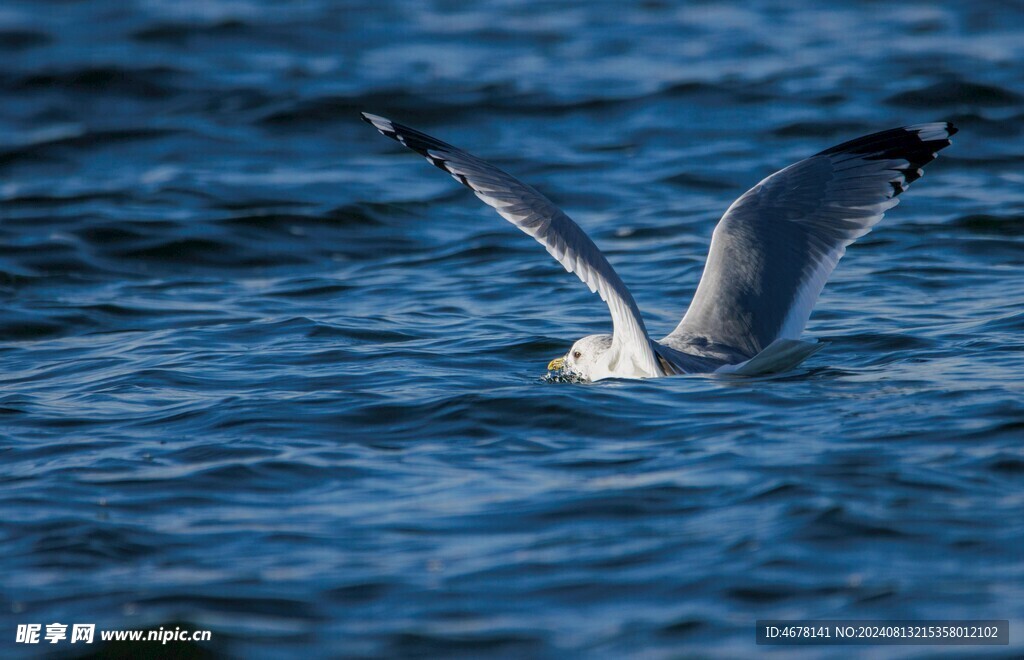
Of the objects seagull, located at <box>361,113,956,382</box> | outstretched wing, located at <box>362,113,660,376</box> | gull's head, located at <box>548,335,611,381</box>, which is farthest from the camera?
gull's head, located at <box>548,335,611,381</box>

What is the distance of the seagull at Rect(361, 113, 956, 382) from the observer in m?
6.06

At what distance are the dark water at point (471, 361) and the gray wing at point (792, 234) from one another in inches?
15.4

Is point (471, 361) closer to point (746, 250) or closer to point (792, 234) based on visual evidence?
point (746, 250)

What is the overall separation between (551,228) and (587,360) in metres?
0.95

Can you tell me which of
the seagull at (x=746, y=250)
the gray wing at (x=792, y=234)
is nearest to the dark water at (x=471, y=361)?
the seagull at (x=746, y=250)

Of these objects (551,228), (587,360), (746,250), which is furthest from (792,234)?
(551,228)

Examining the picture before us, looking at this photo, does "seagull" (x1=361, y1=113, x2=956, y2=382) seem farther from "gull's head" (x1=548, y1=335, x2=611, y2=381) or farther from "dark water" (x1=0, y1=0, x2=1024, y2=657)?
"dark water" (x1=0, y1=0, x2=1024, y2=657)

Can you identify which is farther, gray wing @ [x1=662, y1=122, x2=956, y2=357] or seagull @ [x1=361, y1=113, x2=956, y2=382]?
gray wing @ [x1=662, y1=122, x2=956, y2=357]

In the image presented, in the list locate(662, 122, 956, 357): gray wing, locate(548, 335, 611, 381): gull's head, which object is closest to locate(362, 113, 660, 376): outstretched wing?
locate(548, 335, 611, 381): gull's head

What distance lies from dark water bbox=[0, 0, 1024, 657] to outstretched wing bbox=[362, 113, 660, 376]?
0.29m

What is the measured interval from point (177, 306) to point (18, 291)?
1226 millimetres

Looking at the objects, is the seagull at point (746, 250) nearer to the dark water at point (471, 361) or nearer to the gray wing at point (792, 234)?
the gray wing at point (792, 234)

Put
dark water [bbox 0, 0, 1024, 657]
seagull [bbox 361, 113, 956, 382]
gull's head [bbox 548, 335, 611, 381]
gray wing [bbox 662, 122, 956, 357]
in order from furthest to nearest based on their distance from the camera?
gray wing [bbox 662, 122, 956, 357]
gull's head [bbox 548, 335, 611, 381]
seagull [bbox 361, 113, 956, 382]
dark water [bbox 0, 0, 1024, 657]

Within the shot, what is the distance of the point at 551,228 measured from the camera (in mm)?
6031
